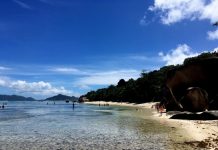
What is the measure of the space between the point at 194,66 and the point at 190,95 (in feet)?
24.8

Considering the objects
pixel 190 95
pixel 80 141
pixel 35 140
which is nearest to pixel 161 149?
pixel 80 141

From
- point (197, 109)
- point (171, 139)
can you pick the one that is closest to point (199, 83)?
point (197, 109)

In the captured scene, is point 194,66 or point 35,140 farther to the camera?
point 194,66

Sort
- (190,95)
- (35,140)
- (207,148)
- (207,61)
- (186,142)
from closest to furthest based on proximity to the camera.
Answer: (207,148)
(186,142)
(35,140)
(190,95)
(207,61)

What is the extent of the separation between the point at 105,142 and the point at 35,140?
5.60 metres

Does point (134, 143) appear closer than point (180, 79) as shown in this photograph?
Yes

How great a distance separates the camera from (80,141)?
26672 millimetres

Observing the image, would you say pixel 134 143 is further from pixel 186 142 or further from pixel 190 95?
pixel 190 95

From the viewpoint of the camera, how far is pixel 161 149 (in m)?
22.5

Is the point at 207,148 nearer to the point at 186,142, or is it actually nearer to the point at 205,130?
the point at 186,142

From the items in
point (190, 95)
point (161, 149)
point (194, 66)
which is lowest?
point (161, 149)

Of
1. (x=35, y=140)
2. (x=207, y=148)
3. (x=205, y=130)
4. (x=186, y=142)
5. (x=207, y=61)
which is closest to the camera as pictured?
(x=207, y=148)

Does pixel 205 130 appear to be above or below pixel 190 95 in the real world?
below

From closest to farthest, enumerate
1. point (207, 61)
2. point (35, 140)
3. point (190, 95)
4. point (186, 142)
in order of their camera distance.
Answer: point (186, 142)
point (35, 140)
point (190, 95)
point (207, 61)
